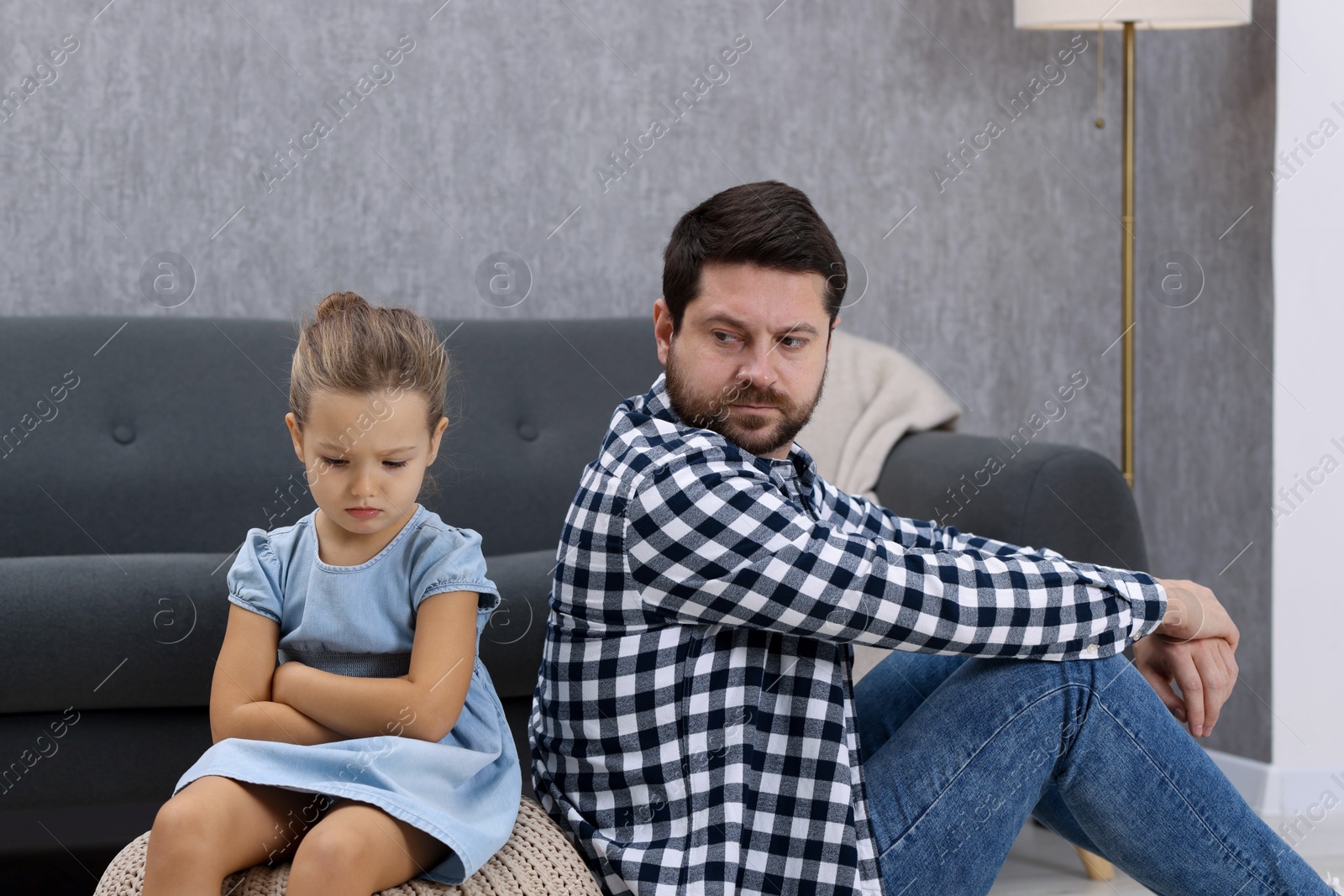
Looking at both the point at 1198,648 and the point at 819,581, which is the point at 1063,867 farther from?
the point at 819,581

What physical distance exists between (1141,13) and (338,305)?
1717mm

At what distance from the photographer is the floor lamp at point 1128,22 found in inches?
85.0

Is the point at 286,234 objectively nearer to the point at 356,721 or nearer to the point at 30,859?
the point at 30,859

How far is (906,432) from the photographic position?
85.5 inches

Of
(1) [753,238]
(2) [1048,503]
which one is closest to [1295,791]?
(2) [1048,503]

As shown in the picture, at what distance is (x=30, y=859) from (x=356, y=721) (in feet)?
4.03

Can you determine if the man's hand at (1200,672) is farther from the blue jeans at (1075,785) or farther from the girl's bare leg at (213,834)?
the girl's bare leg at (213,834)

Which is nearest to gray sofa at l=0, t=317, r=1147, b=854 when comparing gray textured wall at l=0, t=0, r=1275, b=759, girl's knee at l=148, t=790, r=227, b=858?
gray textured wall at l=0, t=0, r=1275, b=759

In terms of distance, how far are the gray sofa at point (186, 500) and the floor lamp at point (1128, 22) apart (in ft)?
1.51

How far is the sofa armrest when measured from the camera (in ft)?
5.69

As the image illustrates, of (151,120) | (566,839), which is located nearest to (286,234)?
(151,120)

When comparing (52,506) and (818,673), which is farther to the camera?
(52,506)

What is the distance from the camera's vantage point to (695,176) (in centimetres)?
254

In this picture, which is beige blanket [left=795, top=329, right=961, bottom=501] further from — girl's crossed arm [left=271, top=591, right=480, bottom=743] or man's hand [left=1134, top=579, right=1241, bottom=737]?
girl's crossed arm [left=271, top=591, right=480, bottom=743]
